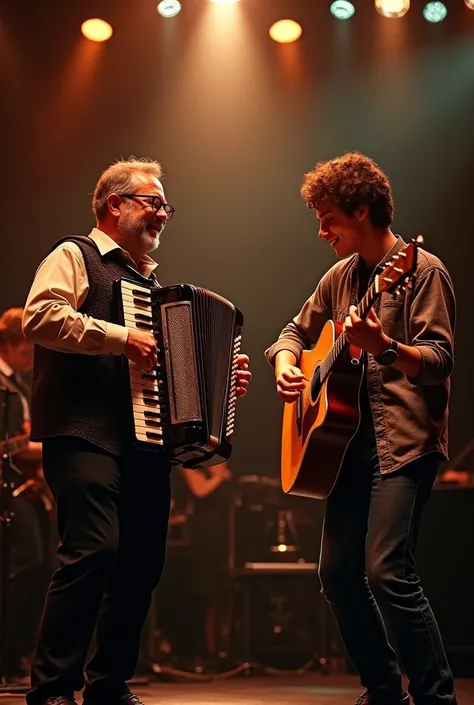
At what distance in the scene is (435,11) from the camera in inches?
238

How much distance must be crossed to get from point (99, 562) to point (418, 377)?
42.6 inches

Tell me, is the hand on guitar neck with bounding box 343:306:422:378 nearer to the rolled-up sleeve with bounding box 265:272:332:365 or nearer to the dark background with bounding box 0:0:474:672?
the rolled-up sleeve with bounding box 265:272:332:365

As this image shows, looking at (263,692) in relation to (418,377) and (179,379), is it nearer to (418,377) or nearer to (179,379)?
(179,379)

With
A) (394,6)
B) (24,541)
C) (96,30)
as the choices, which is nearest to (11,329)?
(24,541)

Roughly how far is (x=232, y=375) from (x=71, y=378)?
1.95 ft

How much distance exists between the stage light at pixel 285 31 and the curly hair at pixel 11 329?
235 cm

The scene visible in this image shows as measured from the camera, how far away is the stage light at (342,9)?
6094 mm

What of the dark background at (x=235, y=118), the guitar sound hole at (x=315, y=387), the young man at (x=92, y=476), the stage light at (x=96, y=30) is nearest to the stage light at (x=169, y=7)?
the dark background at (x=235, y=118)

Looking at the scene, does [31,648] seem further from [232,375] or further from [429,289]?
[429,289]

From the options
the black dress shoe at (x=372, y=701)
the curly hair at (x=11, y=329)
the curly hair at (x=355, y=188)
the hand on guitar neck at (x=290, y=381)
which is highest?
the curly hair at (x=355, y=188)

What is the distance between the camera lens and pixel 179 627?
5.98 m

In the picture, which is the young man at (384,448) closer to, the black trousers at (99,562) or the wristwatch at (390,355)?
the wristwatch at (390,355)

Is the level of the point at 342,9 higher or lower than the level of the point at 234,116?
higher

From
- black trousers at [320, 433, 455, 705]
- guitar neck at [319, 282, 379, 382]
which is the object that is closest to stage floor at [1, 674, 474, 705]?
black trousers at [320, 433, 455, 705]
